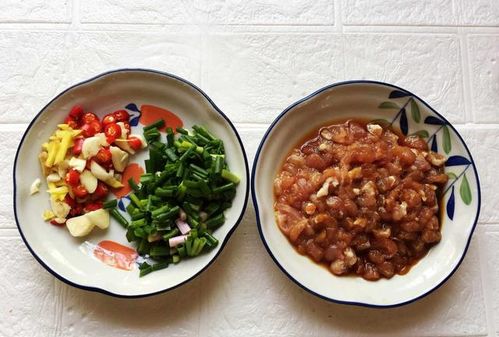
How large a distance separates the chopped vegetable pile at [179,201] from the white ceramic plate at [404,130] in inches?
5.6

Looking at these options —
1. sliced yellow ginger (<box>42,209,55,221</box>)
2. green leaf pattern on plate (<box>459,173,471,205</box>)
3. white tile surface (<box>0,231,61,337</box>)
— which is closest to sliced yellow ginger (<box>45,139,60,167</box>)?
sliced yellow ginger (<box>42,209,55,221</box>)

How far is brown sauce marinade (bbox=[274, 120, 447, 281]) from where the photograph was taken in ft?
5.56

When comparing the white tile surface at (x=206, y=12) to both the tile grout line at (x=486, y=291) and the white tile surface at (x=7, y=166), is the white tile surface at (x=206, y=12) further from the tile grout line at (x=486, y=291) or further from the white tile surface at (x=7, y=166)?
the tile grout line at (x=486, y=291)

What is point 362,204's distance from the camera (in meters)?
1.70

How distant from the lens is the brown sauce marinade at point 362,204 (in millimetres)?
1695

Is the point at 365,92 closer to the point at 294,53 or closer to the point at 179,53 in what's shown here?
the point at 294,53

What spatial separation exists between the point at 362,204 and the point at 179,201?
0.61 m

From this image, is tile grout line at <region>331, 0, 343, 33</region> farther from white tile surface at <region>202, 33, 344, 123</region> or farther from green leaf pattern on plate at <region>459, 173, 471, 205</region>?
green leaf pattern on plate at <region>459, 173, 471, 205</region>

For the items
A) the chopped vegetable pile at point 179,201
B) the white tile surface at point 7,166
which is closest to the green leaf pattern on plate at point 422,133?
the chopped vegetable pile at point 179,201

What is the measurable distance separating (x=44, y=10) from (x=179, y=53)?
0.55 meters

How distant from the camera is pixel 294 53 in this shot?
6.48 feet

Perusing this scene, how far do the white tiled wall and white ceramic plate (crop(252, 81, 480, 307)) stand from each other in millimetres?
110

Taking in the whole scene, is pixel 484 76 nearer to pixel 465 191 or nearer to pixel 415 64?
pixel 415 64

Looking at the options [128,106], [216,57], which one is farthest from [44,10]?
[216,57]
